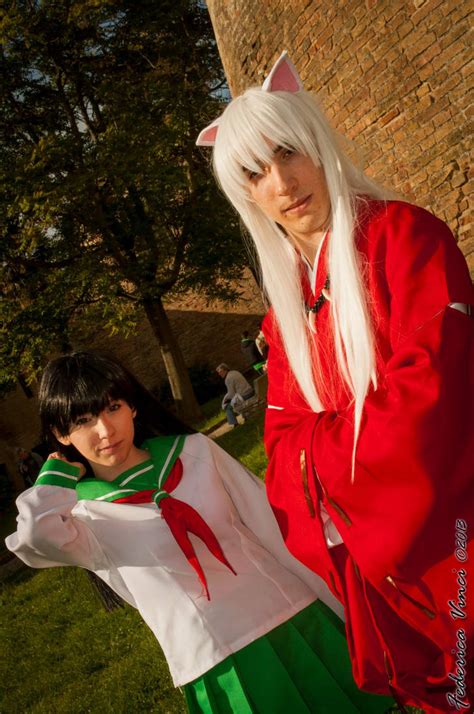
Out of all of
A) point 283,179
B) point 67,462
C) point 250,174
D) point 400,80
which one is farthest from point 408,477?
point 400,80

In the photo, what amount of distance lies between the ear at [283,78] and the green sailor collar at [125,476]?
55.0 inches

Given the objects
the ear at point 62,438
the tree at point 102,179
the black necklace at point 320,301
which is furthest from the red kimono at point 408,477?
the tree at point 102,179

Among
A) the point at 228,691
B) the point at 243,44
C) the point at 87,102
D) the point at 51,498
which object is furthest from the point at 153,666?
the point at 87,102

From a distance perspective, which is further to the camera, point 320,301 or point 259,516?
point 259,516

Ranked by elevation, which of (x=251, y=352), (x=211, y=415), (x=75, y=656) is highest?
(x=75, y=656)

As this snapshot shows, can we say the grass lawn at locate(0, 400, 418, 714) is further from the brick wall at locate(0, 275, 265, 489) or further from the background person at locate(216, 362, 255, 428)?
the brick wall at locate(0, 275, 265, 489)

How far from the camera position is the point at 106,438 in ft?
7.35

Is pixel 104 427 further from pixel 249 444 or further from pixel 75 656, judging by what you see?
pixel 249 444

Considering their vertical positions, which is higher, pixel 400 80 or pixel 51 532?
pixel 400 80

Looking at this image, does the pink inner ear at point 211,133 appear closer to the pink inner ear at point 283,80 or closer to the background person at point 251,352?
the pink inner ear at point 283,80

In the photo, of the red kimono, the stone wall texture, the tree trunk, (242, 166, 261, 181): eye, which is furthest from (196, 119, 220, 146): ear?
the tree trunk

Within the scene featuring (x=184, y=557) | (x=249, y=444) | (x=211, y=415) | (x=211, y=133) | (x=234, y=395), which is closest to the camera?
(x=211, y=133)

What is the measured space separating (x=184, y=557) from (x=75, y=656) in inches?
141

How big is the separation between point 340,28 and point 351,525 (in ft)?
19.6
